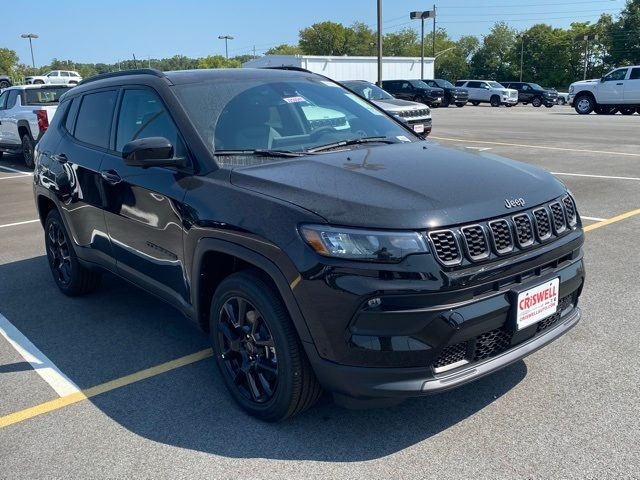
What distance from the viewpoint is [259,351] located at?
3211mm

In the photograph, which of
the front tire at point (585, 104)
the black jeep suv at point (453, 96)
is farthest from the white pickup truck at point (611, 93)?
the black jeep suv at point (453, 96)

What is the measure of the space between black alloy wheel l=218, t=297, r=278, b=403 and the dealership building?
48.4 meters

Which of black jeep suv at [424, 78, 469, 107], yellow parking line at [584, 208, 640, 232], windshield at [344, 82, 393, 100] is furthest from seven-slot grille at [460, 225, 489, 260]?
black jeep suv at [424, 78, 469, 107]

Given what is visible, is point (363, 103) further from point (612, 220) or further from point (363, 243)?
point (612, 220)

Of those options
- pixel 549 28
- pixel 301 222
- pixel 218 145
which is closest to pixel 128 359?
pixel 218 145

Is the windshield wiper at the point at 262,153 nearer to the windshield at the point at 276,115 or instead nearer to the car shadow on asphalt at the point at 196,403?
the windshield at the point at 276,115

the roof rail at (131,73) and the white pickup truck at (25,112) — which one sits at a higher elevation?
the roof rail at (131,73)

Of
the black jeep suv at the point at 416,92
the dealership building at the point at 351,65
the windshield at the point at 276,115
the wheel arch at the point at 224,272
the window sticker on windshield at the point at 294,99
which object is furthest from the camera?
the dealership building at the point at 351,65

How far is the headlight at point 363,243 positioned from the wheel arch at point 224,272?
211mm

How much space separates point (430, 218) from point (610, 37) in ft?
281

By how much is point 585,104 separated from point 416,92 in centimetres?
1239

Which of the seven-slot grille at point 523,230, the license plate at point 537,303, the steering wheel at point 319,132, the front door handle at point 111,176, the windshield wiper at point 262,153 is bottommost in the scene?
the license plate at point 537,303

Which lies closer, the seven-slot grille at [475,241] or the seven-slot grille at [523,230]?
the seven-slot grille at [475,241]

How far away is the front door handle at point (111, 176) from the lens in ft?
13.7
